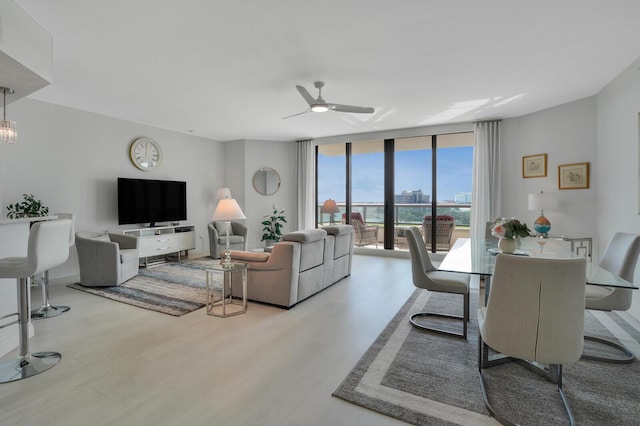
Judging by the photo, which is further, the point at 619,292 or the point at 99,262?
the point at 99,262

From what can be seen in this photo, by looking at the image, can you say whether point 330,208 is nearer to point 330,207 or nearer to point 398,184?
point 330,207

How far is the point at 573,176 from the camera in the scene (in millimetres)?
4727

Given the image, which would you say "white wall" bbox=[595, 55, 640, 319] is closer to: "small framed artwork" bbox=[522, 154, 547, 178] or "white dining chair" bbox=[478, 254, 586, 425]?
"small framed artwork" bbox=[522, 154, 547, 178]

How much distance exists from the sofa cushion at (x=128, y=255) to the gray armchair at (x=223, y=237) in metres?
1.73

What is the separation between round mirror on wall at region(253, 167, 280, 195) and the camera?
7.62 meters

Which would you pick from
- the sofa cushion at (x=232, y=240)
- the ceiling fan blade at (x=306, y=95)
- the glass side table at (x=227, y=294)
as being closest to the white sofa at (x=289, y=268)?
the glass side table at (x=227, y=294)

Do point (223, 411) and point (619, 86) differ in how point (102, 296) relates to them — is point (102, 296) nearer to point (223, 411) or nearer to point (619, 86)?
point (223, 411)

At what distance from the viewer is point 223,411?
1.84 metres

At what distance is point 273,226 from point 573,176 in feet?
19.1

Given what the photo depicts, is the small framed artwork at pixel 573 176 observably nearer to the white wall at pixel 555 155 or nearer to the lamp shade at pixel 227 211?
the white wall at pixel 555 155

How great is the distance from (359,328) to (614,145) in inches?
154

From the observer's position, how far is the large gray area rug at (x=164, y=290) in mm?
3680

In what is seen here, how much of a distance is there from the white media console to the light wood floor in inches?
71.0

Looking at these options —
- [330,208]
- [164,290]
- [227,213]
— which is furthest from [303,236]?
[330,208]
